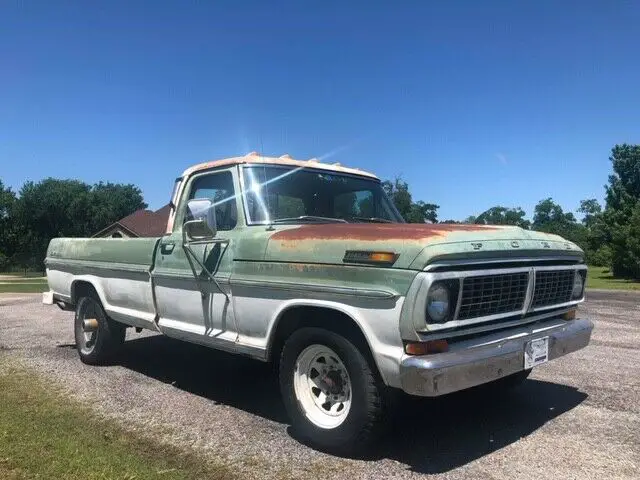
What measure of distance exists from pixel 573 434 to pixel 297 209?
9.52 feet

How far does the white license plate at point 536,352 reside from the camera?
402 cm

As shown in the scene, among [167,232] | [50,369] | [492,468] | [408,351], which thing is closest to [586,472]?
[492,468]

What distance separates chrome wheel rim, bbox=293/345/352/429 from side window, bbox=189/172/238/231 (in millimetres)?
1470

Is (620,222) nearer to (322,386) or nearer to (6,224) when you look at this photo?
(322,386)

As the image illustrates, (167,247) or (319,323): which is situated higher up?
(167,247)

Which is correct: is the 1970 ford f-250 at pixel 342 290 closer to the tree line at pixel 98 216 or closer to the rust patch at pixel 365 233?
the rust patch at pixel 365 233

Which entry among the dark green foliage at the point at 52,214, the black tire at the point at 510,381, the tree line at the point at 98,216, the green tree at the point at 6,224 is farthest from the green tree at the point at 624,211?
the green tree at the point at 6,224

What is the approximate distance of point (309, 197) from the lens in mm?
5359

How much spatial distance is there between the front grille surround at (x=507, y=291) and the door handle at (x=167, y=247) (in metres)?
2.95

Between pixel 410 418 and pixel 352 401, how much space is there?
1227mm

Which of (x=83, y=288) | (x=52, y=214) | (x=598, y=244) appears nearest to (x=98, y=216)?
(x=52, y=214)

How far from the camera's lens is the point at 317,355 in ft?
13.6

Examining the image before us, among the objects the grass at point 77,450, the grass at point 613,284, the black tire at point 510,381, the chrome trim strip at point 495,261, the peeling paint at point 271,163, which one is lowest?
the grass at point 613,284

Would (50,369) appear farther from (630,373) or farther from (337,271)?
(630,373)
